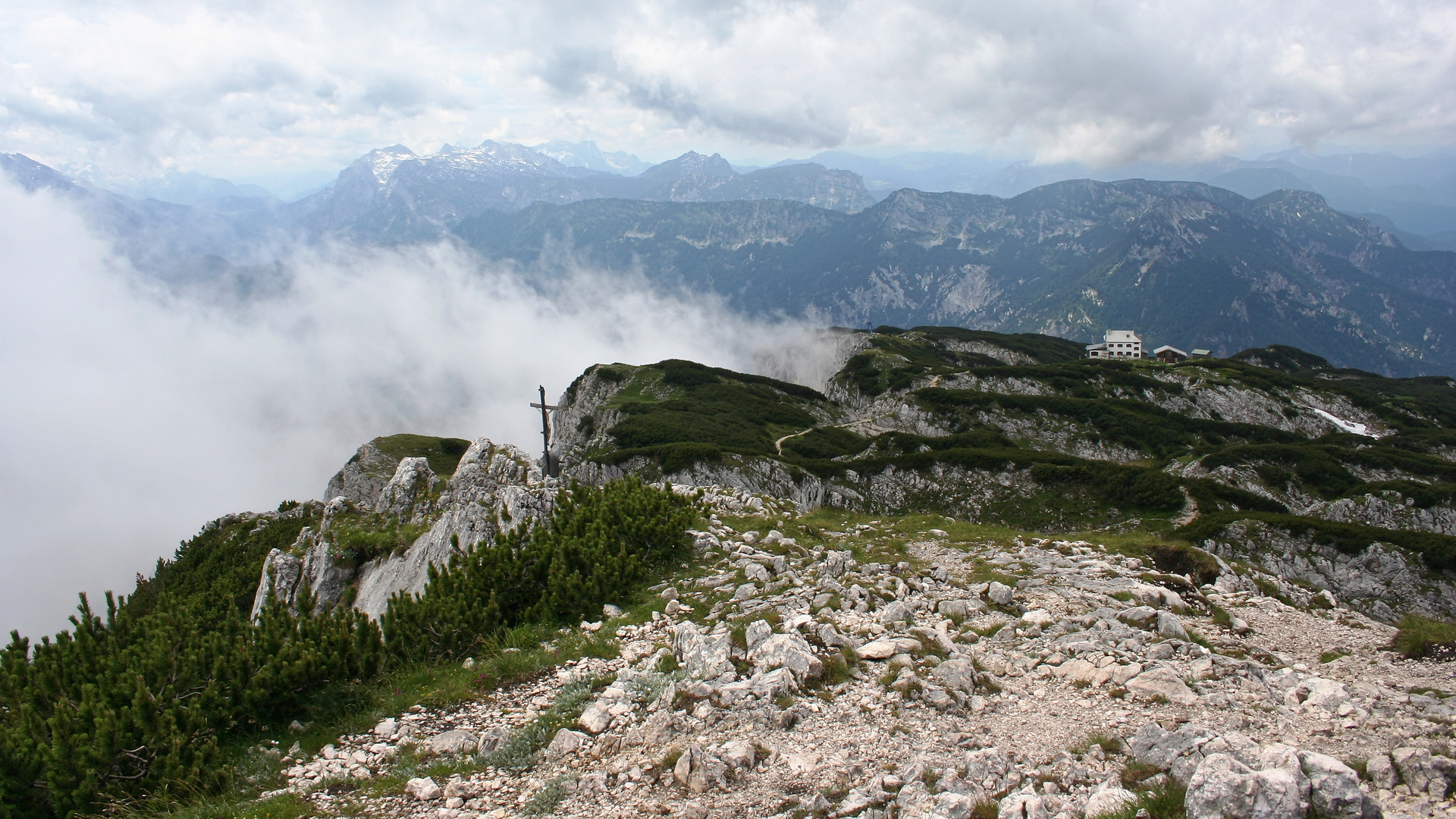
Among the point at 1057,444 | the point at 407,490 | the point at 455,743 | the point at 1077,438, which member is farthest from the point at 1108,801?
the point at 1077,438

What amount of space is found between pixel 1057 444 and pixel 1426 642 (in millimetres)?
85732

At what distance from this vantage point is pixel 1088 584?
1430cm

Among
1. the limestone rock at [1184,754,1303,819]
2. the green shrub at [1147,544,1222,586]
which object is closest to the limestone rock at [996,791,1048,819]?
the limestone rock at [1184,754,1303,819]

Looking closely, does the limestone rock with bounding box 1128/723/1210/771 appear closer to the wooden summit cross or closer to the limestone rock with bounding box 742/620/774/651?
the limestone rock with bounding box 742/620/774/651

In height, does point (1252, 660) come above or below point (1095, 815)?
below

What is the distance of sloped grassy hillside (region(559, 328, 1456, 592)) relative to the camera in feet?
176

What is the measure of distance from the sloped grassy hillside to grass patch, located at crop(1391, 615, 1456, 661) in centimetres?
3934

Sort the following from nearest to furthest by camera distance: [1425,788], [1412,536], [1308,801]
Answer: [1308,801], [1425,788], [1412,536]

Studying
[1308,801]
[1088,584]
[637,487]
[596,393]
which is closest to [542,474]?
[637,487]

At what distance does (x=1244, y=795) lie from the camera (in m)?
5.54

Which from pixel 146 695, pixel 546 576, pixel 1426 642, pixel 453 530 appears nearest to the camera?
pixel 146 695

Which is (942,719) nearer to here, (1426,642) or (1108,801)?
(1108,801)

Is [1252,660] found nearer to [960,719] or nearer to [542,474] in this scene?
[960,719]

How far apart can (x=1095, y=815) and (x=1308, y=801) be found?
1.70m
